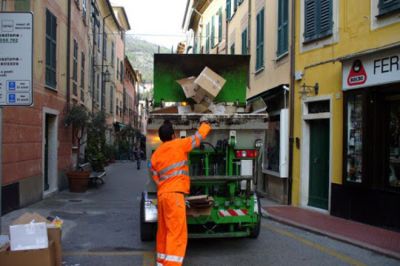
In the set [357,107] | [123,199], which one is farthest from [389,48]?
[123,199]

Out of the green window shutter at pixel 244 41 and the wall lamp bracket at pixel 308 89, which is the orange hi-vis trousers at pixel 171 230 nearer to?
the wall lamp bracket at pixel 308 89

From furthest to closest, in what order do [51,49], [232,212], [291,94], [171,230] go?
[51,49]
[291,94]
[232,212]
[171,230]

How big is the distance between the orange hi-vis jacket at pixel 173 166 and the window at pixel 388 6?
15.8ft

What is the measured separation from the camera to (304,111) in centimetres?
1134

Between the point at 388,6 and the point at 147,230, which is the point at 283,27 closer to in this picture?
the point at 388,6

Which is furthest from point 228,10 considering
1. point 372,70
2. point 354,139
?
point 372,70

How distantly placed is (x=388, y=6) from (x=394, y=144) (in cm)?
247

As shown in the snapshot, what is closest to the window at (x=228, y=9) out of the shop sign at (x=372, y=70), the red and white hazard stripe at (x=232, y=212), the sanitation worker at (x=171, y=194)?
the shop sign at (x=372, y=70)

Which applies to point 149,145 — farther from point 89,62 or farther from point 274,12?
point 89,62

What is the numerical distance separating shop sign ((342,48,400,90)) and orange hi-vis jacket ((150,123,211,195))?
4384 mm

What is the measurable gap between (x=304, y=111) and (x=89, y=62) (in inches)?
476

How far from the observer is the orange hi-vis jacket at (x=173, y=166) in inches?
222

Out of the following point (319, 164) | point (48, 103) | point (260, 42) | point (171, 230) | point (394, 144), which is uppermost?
point (260, 42)

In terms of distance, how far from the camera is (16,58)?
4.64 meters
